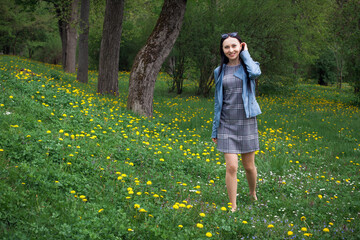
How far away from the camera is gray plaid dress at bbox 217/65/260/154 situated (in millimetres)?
3891

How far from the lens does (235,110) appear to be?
3904 millimetres

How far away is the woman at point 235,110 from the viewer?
3.86 meters

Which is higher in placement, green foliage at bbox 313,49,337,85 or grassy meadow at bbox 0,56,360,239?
green foliage at bbox 313,49,337,85

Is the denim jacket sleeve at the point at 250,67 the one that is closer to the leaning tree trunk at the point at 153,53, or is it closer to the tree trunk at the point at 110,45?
the leaning tree trunk at the point at 153,53

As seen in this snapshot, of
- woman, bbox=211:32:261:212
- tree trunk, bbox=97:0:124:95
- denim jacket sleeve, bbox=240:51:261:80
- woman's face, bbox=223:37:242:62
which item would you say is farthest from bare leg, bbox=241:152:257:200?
tree trunk, bbox=97:0:124:95

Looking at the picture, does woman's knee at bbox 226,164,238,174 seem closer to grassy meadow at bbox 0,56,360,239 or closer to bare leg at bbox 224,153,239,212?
bare leg at bbox 224,153,239,212

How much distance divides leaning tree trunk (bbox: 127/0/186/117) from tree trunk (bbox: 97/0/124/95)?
2923 millimetres

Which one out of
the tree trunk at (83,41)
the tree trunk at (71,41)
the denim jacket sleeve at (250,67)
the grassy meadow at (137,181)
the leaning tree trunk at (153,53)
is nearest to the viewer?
the grassy meadow at (137,181)

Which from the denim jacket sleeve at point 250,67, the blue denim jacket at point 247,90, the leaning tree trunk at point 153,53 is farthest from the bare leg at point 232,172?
the leaning tree trunk at point 153,53

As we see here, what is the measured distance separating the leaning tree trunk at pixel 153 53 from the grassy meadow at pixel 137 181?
667mm

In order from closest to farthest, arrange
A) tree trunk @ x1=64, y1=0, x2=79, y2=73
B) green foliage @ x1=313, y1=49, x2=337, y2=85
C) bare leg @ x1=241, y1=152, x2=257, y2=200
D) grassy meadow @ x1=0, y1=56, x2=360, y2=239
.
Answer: grassy meadow @ x1=0, y1=56, x2=360, y2=239, bare leg @ x1=241, y1=152, x2=257, y2=200, tree trunk @ x1=64, y1=0, x2=79, y2=73, green foliage @ x1=313, y1=49, x2=337, y2=85

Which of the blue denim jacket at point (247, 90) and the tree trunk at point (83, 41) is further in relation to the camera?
the tree trunk at point (83, 41)

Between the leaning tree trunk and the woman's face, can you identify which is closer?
the woman's face

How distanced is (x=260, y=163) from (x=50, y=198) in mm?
4133
